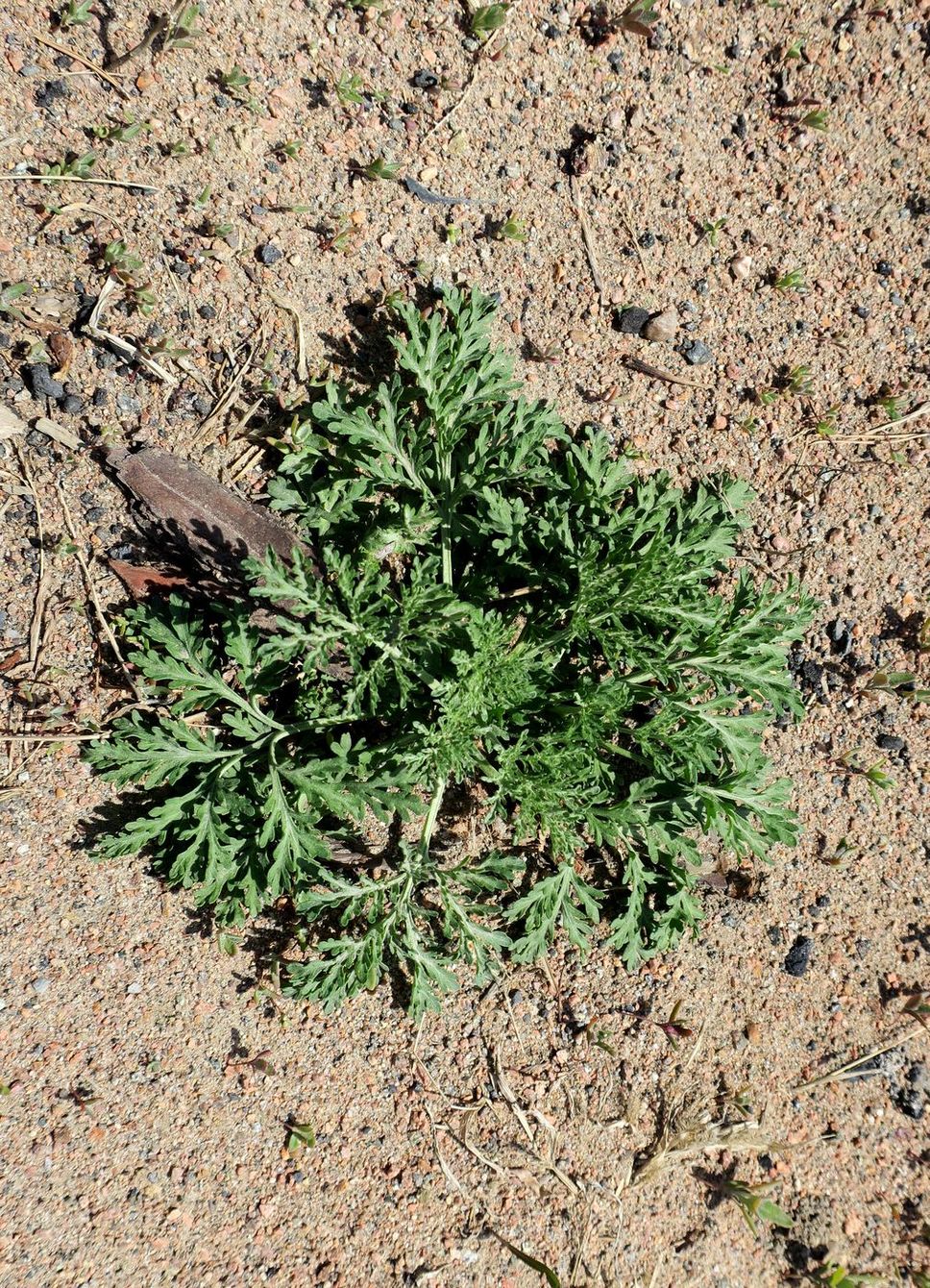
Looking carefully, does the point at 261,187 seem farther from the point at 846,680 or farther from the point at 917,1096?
the point at 917,1096

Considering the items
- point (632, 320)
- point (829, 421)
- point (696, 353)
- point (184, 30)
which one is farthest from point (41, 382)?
point (829, 421)

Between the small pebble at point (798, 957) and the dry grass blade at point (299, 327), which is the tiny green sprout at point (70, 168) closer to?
the dry grass blade at point (299, 327)

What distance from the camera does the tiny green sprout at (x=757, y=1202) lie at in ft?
15.0

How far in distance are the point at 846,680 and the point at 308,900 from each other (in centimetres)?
307

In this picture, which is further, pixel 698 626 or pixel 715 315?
pixel 715 315

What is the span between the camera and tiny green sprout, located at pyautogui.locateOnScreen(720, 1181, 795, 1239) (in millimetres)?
4574

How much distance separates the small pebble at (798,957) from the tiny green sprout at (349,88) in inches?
191

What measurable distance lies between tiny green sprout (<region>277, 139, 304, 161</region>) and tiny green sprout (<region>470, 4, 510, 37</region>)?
105 centimetres

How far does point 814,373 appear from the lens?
16.8ft

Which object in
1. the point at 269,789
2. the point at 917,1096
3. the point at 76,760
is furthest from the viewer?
the point at 917,1096

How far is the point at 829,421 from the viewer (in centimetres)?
512

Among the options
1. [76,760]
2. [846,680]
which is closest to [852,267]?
[846,680]

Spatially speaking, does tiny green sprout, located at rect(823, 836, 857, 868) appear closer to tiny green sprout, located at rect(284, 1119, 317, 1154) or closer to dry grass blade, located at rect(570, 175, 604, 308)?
tiny green sprout, located at rect(284, 1119, 317, 1154)

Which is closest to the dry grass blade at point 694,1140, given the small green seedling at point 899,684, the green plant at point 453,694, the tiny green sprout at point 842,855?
the green plant at point 453,694
